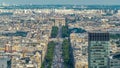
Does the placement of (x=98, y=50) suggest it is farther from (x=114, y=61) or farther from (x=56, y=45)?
(x=56, y=45)

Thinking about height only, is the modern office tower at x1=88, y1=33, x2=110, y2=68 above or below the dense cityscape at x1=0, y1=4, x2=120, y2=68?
above

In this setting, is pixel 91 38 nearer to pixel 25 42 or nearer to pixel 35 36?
pixel 25 42

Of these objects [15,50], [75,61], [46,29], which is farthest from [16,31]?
[75,61]

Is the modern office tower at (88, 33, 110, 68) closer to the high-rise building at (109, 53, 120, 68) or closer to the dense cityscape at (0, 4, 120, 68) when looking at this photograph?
the dense cityscape at (0, 4, 120, 68)

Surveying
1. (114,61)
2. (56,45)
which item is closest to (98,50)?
(114,61)

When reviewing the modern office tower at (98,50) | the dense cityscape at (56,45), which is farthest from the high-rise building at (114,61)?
the modern office tower at (98,50)

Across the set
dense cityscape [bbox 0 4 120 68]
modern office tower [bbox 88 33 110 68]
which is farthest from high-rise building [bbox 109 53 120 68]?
modern office tower [bbox 88 33 110 68]

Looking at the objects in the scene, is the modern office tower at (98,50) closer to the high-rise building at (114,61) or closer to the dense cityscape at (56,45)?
the dense cityscape at (56,45)

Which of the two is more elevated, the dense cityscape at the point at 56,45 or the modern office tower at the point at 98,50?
the modern office tower at the point at 98,50
